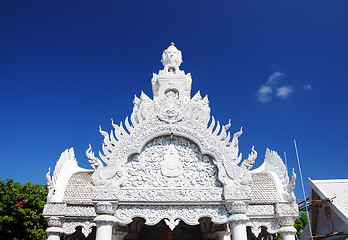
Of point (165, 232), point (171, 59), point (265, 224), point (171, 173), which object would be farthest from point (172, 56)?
point (165, 232)

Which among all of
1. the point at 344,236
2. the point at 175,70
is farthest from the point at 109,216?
the point at 344,236

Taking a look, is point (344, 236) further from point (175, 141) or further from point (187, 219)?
point (175, 141)

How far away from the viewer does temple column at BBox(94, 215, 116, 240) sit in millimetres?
8305

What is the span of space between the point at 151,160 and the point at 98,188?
1.87 m

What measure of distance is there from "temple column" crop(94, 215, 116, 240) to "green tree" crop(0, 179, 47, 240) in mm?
9455

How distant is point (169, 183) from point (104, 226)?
7.64 feet

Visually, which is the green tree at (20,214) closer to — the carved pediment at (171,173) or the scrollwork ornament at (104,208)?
the scrollwork ornament at (104,208)

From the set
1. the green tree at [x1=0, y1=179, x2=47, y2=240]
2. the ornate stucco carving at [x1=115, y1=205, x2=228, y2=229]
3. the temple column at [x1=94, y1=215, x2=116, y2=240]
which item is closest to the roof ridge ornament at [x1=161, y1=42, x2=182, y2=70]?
the ornate stucco carving at [x1=115, y1=205, x2=228, y2=229]

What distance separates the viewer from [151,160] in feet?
30.2

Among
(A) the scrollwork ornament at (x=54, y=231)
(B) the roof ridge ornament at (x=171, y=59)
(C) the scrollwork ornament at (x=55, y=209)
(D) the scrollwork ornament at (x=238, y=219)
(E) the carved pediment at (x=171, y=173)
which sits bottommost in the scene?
(A) the scrollwork ornament at (x=54, y=231)

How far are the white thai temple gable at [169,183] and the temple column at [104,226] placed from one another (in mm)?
28

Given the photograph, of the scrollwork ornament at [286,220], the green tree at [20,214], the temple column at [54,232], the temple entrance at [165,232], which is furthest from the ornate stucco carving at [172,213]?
the green tree at [20,214]

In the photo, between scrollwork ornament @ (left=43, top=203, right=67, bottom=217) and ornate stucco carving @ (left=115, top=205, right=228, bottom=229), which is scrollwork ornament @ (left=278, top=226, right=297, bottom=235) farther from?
scrollwork ornament @ (left=43, top=203, right=67, bottom=217)

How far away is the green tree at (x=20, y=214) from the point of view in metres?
15.3
